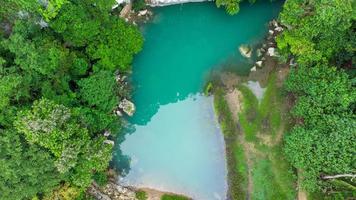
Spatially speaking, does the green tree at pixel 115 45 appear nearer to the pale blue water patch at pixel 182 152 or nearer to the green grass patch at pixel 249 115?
the pale blue water patch at pixel 182 152

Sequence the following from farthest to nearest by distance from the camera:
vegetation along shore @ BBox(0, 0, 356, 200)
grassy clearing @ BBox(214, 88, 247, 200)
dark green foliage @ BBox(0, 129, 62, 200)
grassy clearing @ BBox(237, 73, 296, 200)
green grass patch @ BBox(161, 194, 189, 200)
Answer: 1. green grass patch @ BBox(161, 194, 189, 200)
2. grassy clearing @ BBox(214, 88, 247, 200)
3. grassy clearing @ BBox(237, 73, 296, 200)
4. vegetation along shore @ BBox(0, 0, 356, 200)
5. dark green foliage @ BBox(0, 129, 62, 200)

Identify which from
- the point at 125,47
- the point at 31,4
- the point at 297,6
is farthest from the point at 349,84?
the point at 31,4

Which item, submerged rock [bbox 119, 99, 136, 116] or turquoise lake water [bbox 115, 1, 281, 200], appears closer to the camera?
turquoise lake water [bbox 115, 1, 281, 200]

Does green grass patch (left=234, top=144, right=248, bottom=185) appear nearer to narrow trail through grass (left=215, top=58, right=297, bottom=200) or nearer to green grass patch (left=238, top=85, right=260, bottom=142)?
narrow trail through grass (left=215, top=58, right=297, bottom=200)

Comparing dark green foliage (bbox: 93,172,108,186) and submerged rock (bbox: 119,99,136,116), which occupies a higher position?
submerged rock (bbox: 119,99,136,116)

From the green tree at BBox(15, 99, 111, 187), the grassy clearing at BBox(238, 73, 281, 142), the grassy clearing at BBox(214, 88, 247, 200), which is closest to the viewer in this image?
the green tree at BBox(15, 99, 111, 187)

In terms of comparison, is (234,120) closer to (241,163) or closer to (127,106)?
(241,163)

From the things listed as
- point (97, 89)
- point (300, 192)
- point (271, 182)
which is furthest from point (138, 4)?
point (300, 192)

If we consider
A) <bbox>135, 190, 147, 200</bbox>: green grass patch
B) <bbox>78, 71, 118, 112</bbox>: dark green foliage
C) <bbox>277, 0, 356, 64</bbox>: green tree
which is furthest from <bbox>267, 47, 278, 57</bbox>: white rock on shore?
<bbox>135, 190, 147, 200</bbox>: green grass patch
